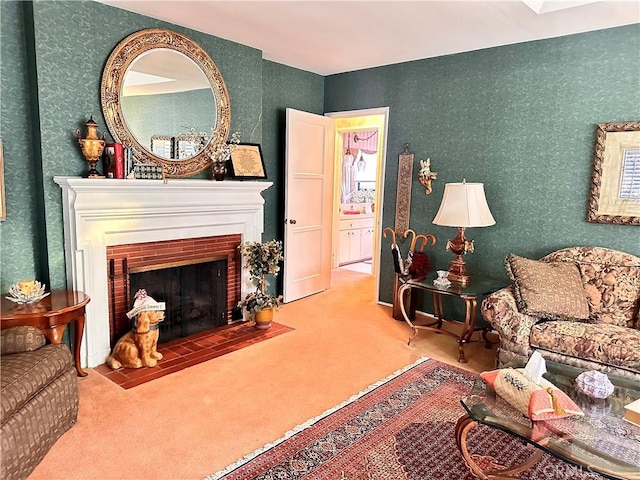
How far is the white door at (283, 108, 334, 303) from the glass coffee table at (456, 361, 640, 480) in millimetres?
3000

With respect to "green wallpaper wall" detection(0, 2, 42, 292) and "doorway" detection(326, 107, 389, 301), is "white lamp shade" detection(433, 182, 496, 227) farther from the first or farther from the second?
"green wallpaper wall" detection(0, 2, 42, 292)

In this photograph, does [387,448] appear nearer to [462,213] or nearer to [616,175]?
[462,213]

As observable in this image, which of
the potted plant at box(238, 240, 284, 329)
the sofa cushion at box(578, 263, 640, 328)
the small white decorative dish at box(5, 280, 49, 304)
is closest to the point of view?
the small white decorative dish at box(5, 280, 49, 304)

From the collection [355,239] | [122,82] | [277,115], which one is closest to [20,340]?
[122,82]

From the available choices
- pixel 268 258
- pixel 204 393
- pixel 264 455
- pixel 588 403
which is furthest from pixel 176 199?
pixel 588 403

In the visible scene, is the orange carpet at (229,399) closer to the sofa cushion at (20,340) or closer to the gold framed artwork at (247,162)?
the sofa cushion at (20,340)

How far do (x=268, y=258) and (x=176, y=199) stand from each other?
102 centimetres

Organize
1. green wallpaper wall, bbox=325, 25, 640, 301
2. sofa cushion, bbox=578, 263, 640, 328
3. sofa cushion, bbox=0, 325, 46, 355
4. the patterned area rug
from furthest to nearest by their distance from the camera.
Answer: green wallpaper wall, bbox=325, 25, 640, 301 < sofa cushion, bbox=578, 263, 640, 328 < sofa cushion, bbox=0, 325, 46, 355 < the patterned area rug

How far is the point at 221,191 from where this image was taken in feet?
12.8

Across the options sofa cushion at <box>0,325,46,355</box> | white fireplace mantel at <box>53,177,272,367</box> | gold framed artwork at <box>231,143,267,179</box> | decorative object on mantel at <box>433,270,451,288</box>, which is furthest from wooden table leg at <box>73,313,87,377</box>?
decorative object on mantel at <box>433,270,451,288</box>

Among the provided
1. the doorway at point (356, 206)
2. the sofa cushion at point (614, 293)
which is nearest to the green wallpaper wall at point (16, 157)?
the doorway at point (356, 206)

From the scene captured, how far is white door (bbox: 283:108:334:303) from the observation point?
15.8ft

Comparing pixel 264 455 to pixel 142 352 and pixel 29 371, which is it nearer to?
pixel 29 371

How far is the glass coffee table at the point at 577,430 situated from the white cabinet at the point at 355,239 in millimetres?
5052
